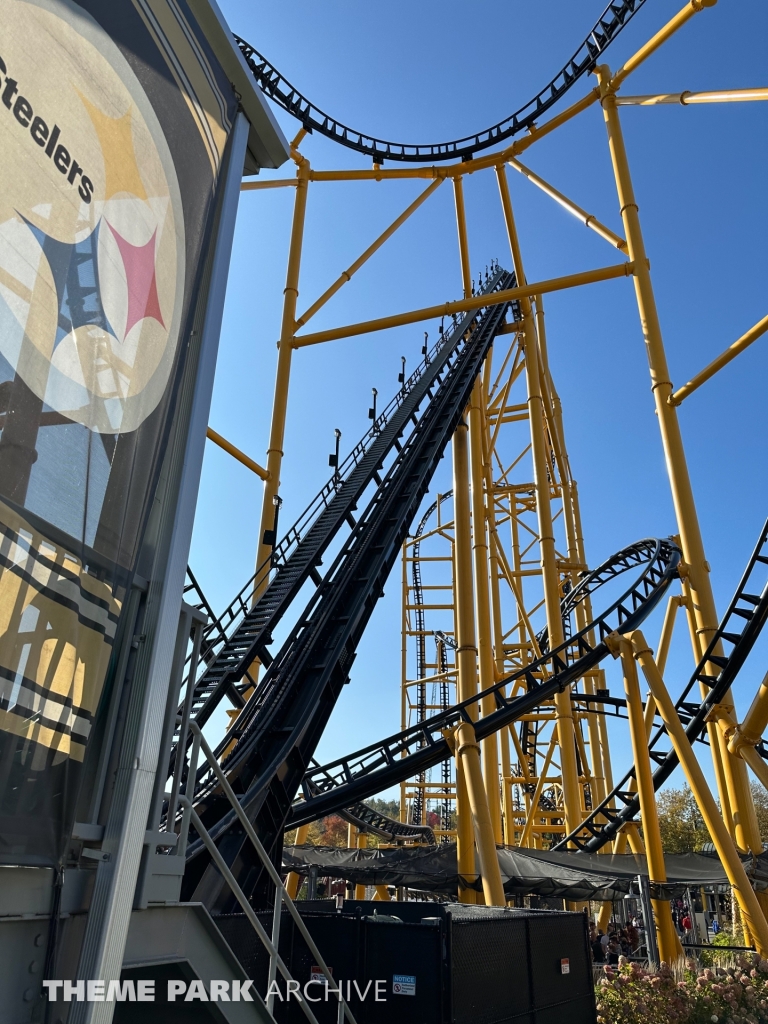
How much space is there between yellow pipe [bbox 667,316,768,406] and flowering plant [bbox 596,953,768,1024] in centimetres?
654

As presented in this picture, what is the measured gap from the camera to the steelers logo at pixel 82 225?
1.99 meters

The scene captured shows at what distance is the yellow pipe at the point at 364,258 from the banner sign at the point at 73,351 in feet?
30.5

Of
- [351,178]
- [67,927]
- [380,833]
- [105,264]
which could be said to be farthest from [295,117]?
[380,833]

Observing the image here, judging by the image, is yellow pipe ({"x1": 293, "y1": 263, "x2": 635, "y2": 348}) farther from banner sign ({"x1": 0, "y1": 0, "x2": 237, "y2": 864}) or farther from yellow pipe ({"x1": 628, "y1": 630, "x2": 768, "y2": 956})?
banner sign ({"x1": 0, "y1": 0, "x2": 237, "y2": 864})

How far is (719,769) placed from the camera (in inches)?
392

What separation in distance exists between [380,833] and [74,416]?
24.0 m

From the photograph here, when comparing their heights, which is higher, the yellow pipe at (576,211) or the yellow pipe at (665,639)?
the yellow pipe at (576,211)

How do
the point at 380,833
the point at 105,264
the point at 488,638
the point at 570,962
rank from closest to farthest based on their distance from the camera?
1. the point at 105,264
2. the point at 570,962
3. the point at 488,638
4. the point at 380,833

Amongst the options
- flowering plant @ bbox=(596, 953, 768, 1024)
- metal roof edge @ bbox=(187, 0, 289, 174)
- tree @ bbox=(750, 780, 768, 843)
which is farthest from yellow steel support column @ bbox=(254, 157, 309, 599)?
tree @ bbox=(750, 780, 768, 843)

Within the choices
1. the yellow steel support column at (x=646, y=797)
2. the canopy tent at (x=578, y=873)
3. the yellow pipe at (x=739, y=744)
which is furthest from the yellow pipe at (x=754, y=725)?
the canopy tent at (x=578, y=873)

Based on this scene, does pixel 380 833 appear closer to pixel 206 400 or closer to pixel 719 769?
pixel 719 769

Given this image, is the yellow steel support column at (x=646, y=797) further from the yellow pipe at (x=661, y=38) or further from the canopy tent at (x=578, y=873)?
the yellow pipe at (x=661, y=38)

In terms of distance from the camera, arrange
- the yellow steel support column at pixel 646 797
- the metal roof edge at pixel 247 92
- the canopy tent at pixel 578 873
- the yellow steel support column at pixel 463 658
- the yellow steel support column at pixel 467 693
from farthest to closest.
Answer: the yellow steel support column at pixel 463 658, the canopy tent at pixel 578 873, the yellow steel support column at pixel 467 693, the yellow steel support column at pixel 646 797, the metal roof edge at pixel 247 92

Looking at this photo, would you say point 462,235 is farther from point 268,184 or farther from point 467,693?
point 467,693
